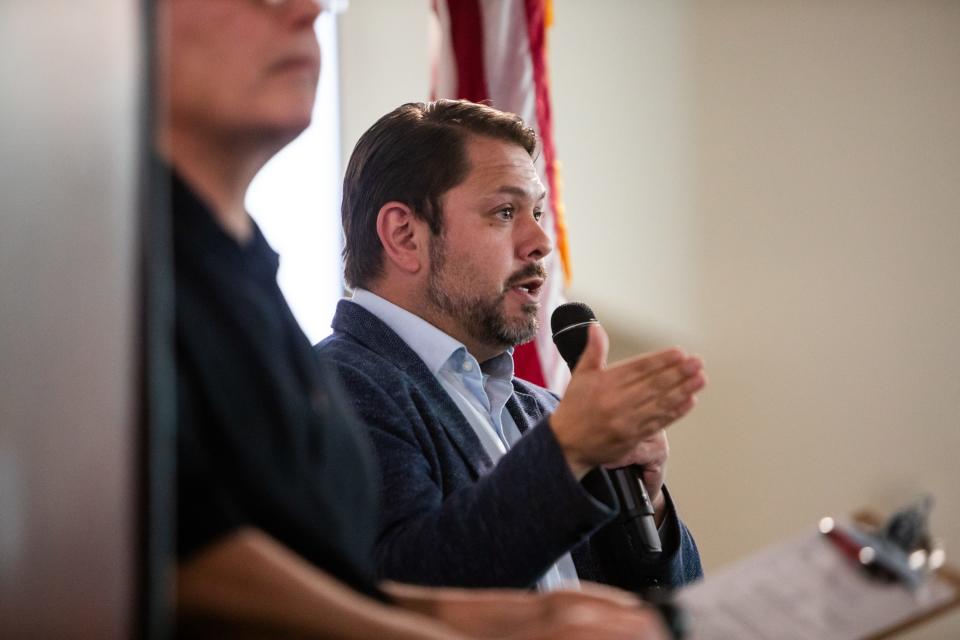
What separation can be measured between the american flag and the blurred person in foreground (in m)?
1.33

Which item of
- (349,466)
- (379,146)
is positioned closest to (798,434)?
(379,146)

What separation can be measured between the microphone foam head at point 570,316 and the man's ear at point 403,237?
0.28 m

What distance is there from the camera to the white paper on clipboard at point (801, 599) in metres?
0.68

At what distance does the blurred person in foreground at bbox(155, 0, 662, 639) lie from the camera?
0.56 meters

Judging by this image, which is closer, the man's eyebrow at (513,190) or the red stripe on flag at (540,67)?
the man's eyebrow at (513,190)

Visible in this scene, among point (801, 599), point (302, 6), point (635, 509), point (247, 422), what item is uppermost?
point (302, 6)

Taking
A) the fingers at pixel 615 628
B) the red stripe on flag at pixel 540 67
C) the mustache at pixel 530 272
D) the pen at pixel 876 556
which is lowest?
the fingers at pixel 615 628

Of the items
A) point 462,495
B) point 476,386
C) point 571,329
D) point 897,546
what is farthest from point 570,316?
point 897,546

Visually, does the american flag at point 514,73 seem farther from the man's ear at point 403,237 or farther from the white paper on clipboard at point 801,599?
the white paper on clipboard at point 801,599

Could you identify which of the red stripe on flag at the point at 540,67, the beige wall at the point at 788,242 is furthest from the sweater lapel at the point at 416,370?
the beige wall at the point at 788,242

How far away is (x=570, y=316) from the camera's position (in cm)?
144

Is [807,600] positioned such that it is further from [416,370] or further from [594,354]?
[416,370]

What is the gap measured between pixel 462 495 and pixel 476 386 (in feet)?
1.37

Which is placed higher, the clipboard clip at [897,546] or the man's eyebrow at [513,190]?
the man's eyebrow at [513,190]
